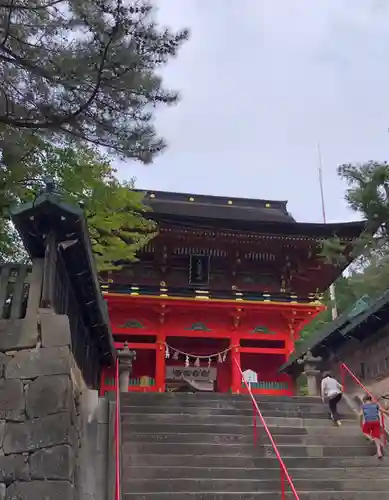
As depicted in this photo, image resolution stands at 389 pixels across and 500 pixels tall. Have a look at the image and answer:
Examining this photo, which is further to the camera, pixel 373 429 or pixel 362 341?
pixel 362 341

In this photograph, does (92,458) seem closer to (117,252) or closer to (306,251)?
(117,252)

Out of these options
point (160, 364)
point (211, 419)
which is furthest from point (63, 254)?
point (160, 364)

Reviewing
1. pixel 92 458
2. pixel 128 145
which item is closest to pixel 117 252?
pixel 128 145

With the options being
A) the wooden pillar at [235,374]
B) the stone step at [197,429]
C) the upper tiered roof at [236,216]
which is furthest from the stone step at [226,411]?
the upper tiered roof at [236,216]

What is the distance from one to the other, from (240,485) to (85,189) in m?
5.36

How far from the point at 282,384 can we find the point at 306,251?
4.69 meters

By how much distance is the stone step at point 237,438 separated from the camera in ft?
30.1

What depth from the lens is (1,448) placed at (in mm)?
6258

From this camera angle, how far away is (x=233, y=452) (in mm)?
9094

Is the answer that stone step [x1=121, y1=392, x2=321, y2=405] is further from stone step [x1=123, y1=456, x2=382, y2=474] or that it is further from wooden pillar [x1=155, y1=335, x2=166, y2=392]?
wooden pillar [x1=155, y1=335, x2=166, y2=392]

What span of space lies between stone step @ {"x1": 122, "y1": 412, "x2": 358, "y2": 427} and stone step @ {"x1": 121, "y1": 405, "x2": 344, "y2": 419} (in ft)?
0.33

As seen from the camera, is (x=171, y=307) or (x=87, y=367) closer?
(x=87, y=367)

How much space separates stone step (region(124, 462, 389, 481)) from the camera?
812cm

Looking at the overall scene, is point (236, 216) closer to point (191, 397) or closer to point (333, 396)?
point (191, 397)
